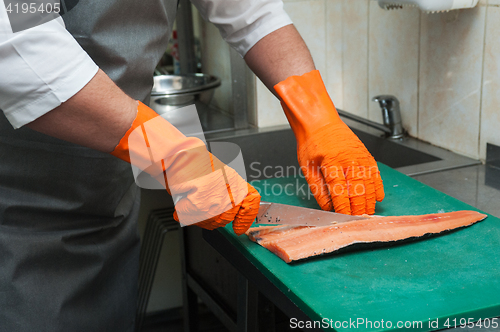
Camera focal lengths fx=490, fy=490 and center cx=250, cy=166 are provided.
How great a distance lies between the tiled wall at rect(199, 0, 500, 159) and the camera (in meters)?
1.38

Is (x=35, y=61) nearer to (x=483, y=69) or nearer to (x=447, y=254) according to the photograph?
(x=447, y=254)

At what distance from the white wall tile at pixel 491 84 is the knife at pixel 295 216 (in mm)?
575

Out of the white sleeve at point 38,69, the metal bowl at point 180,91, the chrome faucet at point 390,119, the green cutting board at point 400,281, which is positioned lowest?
the green cutting board at point 400,281

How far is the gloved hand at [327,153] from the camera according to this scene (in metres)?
1.11

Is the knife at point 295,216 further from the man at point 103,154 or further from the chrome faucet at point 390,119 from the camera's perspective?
the chrome faucet at point 390,119

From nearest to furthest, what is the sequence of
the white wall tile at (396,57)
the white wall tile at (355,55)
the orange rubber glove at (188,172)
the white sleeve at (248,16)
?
1. the orange rubber glove at (188,172)
2. the white sleeve at (248,16)
3. the white wall tile at (396,57)
4. the white wall tile at (355,55)

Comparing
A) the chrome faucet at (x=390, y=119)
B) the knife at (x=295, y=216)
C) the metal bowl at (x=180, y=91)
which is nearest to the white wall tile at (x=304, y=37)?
the metal bowl at (x=180, y=91)

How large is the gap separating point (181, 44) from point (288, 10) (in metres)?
0.68

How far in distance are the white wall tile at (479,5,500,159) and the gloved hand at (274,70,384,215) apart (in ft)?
1.46

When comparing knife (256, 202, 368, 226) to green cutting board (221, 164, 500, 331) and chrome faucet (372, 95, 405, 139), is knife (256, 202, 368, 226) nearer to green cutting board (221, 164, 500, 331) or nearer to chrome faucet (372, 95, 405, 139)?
green cutting board (221, 164, 500, 331)

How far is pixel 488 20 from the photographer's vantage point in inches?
52.1

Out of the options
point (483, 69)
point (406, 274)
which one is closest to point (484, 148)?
point (483, 69)

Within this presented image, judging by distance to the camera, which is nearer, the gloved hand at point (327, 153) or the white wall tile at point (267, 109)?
the gloved hand at point (327, 153)

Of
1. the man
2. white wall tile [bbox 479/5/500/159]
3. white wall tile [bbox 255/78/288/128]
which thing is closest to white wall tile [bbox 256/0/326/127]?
white wall tile [bbox 255/78/288/128]
